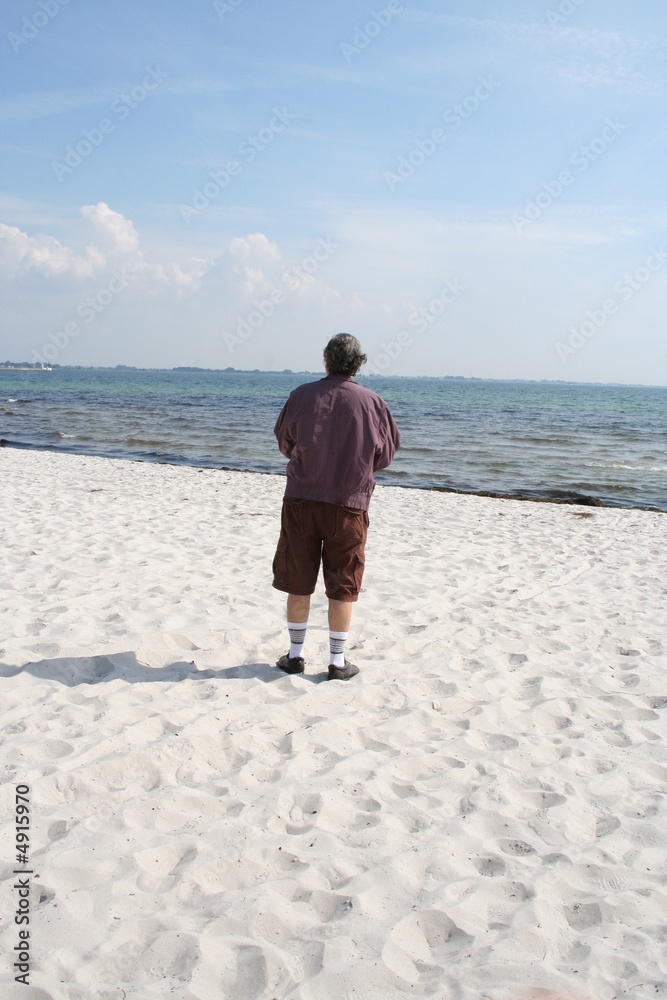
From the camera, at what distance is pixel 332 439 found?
3.92m

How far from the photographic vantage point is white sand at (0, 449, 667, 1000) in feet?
7.20

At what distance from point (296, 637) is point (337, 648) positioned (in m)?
0.27

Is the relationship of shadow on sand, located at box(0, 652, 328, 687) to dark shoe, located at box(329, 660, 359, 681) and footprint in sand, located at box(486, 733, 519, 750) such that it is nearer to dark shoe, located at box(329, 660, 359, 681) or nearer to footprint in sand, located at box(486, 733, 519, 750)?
dark shoe, located at box(329, 660, 359, 681)

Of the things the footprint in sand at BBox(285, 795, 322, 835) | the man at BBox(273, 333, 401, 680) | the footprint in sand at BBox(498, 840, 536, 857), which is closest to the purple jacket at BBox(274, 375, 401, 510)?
the man at BBox(273, 333, 401, 680)

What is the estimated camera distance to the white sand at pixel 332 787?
7.20ft

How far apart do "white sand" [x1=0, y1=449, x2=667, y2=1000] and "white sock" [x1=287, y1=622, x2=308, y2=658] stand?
0.55 ft

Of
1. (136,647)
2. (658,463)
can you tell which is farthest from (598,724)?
(658,463)

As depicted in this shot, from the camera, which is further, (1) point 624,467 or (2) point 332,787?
(1) point 624,467

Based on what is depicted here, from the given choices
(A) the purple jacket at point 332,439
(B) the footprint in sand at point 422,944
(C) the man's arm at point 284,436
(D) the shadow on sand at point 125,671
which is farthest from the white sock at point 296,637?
(B) the footprint in sand at point 422,944

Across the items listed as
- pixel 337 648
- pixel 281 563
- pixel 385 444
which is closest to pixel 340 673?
pixel 337 648

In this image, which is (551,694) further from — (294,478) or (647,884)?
(294,478)

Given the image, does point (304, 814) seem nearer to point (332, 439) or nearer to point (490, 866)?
point (490, 866)

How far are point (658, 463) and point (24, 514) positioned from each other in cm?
1850

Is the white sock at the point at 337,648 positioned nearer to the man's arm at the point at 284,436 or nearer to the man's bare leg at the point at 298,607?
the man's bare leg at the point at 298,607
